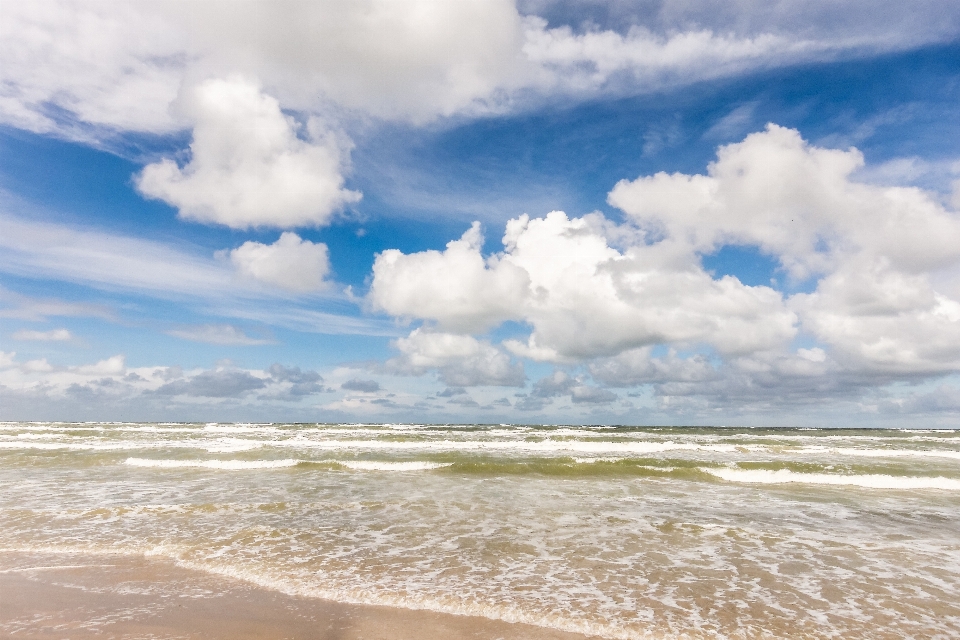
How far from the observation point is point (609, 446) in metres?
41.2

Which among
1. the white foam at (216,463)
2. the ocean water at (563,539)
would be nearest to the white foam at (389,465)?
the ocean water at (563,539)

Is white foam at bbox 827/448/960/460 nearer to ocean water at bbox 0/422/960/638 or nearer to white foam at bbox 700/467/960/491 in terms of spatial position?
ocean water at bbox 0/422/960/638

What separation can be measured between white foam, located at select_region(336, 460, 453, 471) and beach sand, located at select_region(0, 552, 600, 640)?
17024 mm

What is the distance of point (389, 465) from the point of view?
26484mm

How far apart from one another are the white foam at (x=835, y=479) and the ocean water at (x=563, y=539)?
175mm

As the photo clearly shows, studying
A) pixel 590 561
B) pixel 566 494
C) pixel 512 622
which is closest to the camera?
pixel 512 622

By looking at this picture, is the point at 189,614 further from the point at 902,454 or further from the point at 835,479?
the point at 902,454

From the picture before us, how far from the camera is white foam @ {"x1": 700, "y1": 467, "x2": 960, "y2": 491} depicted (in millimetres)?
21828

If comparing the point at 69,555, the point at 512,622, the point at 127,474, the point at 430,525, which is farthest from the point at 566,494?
the point at 127,474

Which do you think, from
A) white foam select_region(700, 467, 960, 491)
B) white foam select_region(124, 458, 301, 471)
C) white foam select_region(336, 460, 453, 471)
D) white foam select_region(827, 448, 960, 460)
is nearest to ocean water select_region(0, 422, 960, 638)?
white foam select_region(700, 467, 960, 491)

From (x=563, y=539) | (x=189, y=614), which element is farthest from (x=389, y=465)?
(x=189, y=614)

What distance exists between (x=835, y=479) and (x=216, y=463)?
98.0 ft

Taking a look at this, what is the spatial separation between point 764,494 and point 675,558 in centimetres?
1121

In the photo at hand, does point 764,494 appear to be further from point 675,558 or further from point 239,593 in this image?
point 239,593
